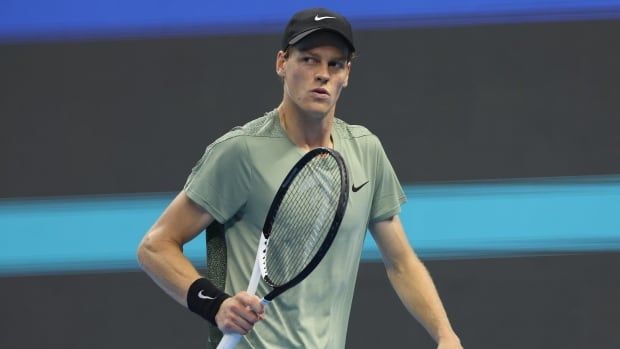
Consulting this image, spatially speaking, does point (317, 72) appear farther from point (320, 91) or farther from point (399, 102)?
point (399, 102)

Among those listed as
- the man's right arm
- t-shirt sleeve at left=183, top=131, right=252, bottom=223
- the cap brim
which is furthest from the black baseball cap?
the man's right arm

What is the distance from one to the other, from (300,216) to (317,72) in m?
0.27

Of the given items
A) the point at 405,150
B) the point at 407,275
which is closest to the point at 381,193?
the point at 407,275

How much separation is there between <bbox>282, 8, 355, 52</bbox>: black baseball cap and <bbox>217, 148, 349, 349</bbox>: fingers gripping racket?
231mm

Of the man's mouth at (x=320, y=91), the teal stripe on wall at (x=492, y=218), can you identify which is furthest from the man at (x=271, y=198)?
the teal stripe on wall at (x=492, y=218)

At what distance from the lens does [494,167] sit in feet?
10.4

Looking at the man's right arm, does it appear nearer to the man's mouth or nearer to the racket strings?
the racket strings

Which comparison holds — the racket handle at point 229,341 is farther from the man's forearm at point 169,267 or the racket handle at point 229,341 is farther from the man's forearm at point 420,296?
the man's forearm at point 420,296

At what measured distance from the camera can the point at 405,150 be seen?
3170 mm

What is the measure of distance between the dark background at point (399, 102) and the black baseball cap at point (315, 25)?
1.22 meters

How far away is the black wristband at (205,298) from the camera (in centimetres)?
178

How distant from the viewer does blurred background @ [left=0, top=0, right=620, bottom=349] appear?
10.4 ft

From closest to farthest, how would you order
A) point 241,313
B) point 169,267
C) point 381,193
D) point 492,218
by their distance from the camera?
point 241,313 → point 169,267 → point 381,193 → point 492,218

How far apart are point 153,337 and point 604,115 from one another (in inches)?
60.6
